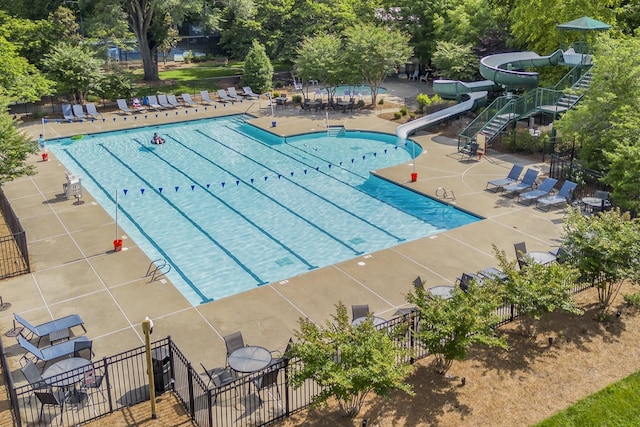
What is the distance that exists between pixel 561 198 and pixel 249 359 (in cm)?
1426

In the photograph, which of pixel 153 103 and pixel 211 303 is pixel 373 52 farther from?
pixel 211 303

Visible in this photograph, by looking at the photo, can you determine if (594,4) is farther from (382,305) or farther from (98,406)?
(98,406)

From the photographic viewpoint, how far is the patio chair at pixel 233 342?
1231 cm

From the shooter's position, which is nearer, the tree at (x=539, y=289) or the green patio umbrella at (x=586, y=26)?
the tree at (x=539, y=289)

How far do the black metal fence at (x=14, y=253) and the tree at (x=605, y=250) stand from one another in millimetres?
14758

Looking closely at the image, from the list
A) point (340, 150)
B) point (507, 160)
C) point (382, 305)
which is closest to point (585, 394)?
point (382, 305)

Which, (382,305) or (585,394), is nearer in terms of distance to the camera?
(585,394)

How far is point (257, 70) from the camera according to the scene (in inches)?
1758

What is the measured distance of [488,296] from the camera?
39.1ft

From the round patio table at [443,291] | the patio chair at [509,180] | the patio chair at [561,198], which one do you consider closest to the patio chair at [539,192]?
the patio chair at [561,198]

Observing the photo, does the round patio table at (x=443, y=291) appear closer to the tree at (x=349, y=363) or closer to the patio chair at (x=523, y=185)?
the tree at (x=349, y=363)

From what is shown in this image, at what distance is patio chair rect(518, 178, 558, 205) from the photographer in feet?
71.6

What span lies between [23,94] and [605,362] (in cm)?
3047

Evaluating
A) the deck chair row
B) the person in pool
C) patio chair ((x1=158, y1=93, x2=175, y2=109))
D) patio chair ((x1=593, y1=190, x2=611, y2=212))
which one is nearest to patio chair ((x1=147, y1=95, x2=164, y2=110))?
patio chair ((x1=158, y1=93, x2=175, y2=109))
